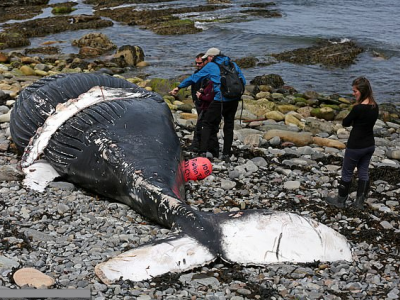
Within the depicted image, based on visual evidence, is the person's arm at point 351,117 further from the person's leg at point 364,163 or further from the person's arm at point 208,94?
the person's arm at point 208,94

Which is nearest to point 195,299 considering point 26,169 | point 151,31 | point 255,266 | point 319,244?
point 255,266

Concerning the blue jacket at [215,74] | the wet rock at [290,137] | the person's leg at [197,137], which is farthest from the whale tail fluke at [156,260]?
the wet rock at [290,137]

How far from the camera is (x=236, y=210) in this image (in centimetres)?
768

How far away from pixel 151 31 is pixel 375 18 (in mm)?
13562

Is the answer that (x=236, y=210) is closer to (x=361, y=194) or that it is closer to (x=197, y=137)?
(x=361, y=194)

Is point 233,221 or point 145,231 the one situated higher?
point 233,221

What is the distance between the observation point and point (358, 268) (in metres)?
6.18

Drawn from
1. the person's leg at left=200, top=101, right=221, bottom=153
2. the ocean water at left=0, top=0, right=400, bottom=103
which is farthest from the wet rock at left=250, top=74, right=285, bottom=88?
the person's leg at left=200, top=101, right=221, bottom=153

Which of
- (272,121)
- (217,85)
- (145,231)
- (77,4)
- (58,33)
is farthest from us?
(77,4)

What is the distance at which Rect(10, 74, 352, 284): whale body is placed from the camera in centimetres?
580

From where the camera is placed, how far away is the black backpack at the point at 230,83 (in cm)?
934

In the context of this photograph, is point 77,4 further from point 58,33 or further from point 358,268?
point 358,268

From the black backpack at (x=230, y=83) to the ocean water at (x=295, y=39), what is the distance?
33.4 ft

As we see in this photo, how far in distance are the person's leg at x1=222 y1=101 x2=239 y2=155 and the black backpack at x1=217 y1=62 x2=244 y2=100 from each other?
11.6 inches
